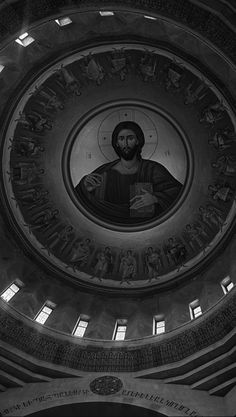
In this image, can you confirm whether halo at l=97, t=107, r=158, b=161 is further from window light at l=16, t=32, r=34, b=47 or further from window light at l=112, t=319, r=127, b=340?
window light at l=112, t=319, r=127, b=340

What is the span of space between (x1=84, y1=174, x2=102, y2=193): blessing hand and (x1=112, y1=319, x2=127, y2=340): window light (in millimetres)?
6921

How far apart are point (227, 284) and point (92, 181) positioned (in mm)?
8549

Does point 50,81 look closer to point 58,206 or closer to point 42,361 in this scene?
point 58,206

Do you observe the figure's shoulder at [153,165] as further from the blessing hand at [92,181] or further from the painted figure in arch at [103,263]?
the painted figure in arch at [103,263]

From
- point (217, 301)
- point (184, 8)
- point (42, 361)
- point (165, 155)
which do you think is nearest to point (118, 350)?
point (42, 361)

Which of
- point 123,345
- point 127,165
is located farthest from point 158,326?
point 127,165

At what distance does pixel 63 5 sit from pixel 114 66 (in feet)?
18.6

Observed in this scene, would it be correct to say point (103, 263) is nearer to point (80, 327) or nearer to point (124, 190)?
point (80, 327)

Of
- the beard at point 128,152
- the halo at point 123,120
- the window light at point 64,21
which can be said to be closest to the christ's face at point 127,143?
the beard at point 128,152

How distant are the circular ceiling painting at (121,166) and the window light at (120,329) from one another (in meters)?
1.70

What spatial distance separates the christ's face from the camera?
77.0ft

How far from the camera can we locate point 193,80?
20.2 m

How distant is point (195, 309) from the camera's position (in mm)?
18797

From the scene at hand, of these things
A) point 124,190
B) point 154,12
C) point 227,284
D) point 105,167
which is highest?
point 105,167
